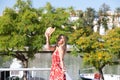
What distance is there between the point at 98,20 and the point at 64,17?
61.5ft

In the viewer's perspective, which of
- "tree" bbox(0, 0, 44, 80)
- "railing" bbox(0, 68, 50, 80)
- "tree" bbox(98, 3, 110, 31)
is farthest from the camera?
"tree" bbox(98, 3, 110, 31)

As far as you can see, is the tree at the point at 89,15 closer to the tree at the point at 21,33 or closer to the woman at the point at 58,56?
the tree at the point at 21,33

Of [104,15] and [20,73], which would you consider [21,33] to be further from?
[104,15]

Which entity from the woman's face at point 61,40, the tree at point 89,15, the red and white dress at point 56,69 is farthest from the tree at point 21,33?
the tree at point 89,15

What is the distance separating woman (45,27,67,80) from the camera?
4.45 meters

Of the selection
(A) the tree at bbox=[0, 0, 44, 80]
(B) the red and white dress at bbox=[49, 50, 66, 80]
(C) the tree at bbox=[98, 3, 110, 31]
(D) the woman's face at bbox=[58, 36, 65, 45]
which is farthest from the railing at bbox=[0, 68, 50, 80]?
(C) the tree at bbox=[98, 3, 110, 31]

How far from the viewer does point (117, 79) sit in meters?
16.0

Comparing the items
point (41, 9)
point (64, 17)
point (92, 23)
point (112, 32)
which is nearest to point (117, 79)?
point (112, 32)

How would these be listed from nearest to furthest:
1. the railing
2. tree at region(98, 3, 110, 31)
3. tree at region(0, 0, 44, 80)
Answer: the railing → tree at region(0, 0, 44, 80) → tree at region(98, 3, 110, 31)

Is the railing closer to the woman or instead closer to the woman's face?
the woman

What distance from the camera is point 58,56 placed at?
448 centimetres

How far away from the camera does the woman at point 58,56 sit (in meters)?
4.45

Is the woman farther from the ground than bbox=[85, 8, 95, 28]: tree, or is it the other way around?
bbox=[85, 8, 95, 28]: tree

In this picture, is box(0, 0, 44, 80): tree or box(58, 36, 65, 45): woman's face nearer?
box(58, 36, 65, 45): woman's face
